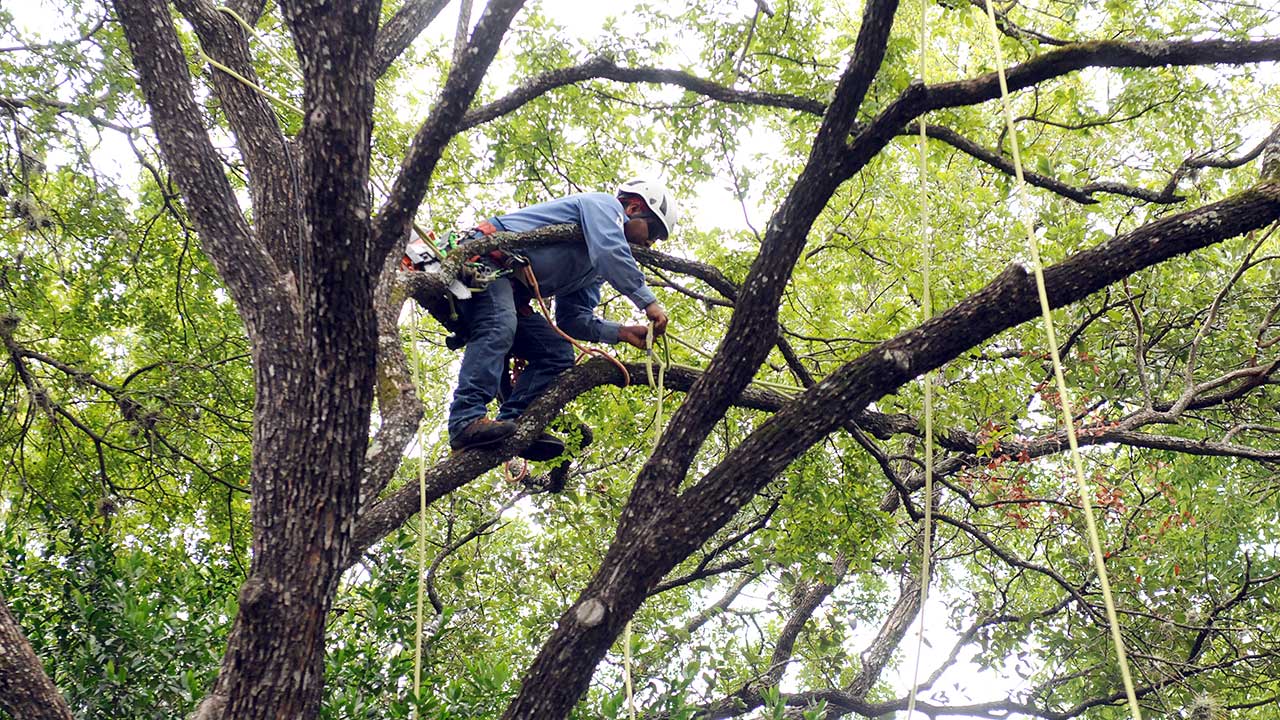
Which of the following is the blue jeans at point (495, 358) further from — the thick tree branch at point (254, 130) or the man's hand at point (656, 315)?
the thick tree branch at point (254, 130)

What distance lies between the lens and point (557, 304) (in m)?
4.65

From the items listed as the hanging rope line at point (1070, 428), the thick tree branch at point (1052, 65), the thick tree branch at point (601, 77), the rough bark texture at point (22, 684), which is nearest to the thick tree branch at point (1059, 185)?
the thick tree branch at point (1052, 65)

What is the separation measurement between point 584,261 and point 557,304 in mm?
378

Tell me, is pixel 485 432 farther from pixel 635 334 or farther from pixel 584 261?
pixel 584 261

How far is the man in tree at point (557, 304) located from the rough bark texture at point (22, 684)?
166 cm

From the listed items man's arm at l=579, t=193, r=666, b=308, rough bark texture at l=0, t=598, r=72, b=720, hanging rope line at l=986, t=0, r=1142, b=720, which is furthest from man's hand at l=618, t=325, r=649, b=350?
rough bark texture at l=0, t=598, r=72, b=720

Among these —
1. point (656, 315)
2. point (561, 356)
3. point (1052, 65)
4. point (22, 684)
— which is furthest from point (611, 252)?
point (22, 684)

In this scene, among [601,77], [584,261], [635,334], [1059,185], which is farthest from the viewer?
[601,77]

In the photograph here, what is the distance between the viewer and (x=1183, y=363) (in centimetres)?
593

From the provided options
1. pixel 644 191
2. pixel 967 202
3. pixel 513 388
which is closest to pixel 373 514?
pixel 513 388

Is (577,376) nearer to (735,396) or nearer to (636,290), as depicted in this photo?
(636,290)

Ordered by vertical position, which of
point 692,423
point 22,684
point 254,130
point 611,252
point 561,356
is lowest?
point 22,684

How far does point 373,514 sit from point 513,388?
948mm

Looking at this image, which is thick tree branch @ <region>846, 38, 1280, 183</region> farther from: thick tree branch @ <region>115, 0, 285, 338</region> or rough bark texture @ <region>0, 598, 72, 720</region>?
rough bark texture @ <region>0, 598, 72, 720</region>
